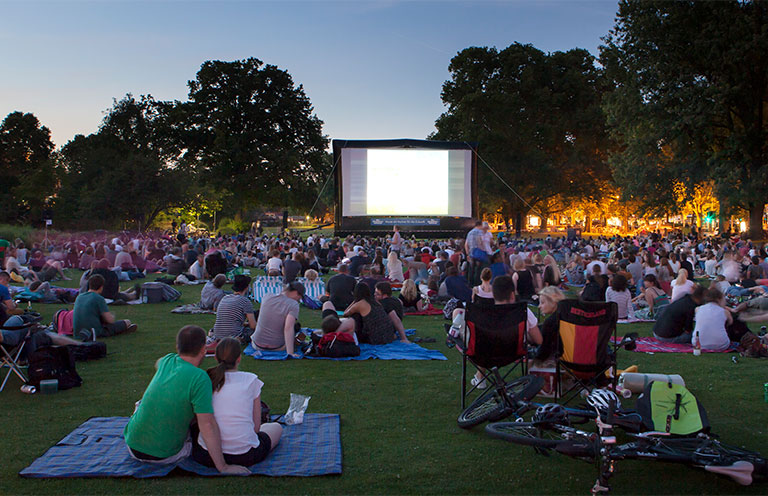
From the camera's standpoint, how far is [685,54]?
26.5m

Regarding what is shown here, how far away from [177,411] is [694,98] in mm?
27436

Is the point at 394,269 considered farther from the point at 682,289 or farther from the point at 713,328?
the point at 713,328

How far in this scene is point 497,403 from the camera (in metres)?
4.46

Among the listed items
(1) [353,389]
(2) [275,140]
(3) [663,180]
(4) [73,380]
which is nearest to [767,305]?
(1) [353,389]

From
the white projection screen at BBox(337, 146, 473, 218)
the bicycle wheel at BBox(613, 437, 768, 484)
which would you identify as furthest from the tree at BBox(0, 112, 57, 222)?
the bicycle wheel at BBox(613, 437, 768, 484)

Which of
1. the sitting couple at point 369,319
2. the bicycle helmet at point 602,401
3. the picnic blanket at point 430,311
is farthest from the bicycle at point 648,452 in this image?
the picnic blanket at point 430,311

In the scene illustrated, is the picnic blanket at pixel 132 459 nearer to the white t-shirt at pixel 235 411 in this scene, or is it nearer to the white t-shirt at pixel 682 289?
→ the white t-shirt at pixel 235 411

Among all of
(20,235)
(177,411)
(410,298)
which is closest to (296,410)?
(177,411)

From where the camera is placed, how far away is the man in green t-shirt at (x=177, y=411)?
11.3 feet

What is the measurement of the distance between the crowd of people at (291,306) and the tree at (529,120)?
19.0m

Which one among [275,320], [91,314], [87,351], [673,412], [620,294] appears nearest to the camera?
[673,412]

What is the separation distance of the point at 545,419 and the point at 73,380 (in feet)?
14.3

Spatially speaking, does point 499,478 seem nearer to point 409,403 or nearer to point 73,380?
point 409,403

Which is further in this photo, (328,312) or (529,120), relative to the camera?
(529,120)
